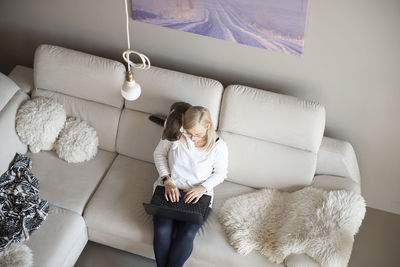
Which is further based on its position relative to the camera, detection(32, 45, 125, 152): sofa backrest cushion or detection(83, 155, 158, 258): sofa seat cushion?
detection(32, 45, 125, 152): sofa backrest cushion

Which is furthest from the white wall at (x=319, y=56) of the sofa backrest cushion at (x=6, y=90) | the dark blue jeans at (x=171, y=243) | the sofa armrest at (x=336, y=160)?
the dark blue jeans at (x=171, y=243)

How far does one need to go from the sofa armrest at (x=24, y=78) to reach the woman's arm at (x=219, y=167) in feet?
4.43

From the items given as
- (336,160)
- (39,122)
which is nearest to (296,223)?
(336,160)

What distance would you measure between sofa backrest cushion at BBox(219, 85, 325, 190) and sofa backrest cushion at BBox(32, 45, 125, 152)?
70cm

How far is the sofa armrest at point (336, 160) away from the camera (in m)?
2.44

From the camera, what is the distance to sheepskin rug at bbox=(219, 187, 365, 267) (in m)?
2.07

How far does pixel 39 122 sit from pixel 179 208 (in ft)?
3.45

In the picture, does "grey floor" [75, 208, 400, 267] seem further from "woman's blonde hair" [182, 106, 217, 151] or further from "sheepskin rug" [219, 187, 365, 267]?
"woman's blonde hair" [182, 106, 217, 151]

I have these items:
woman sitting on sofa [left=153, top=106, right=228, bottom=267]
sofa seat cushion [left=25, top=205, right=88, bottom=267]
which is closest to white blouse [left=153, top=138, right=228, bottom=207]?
woman sitting on sofa [left=153, top=106, right=228, bottom=267]

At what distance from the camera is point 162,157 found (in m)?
2.41

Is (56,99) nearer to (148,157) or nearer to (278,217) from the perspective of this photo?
(148,157)

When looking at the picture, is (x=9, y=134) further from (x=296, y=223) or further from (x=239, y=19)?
(x=296, y=223)

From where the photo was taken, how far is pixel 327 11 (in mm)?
2176

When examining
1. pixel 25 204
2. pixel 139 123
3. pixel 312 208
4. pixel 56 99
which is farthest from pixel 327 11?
pixel 25 204
